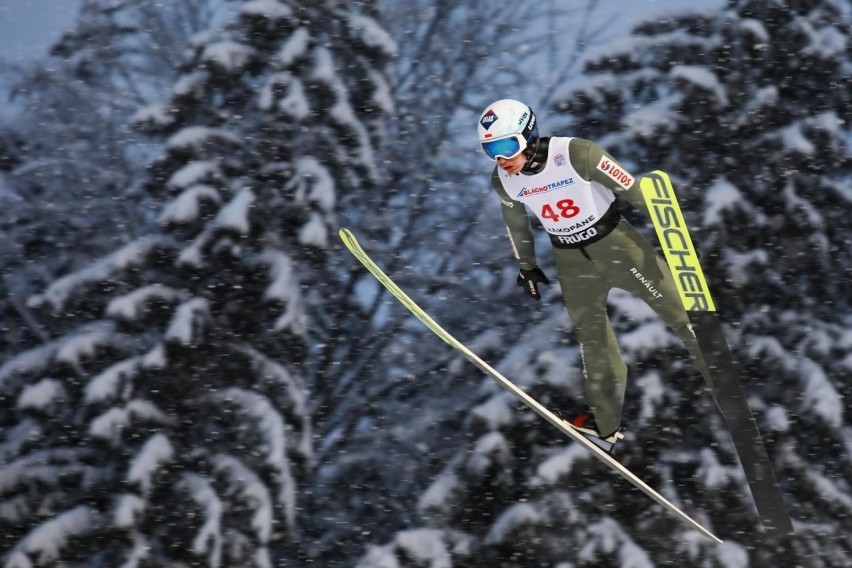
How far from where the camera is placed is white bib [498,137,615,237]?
3990 millimetres

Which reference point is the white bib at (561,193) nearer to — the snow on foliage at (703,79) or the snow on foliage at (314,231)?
the snow on foliage at (314,231)

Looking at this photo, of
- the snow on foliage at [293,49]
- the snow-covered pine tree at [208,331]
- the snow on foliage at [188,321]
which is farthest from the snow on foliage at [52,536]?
the snow on foliage at [293,49]

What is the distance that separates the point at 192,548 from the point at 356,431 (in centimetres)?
118

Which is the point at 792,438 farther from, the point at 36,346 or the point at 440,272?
the point at 36,346

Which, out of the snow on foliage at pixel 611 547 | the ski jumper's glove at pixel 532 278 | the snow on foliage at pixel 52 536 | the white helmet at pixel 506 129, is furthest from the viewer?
the snow on foliage at pixel 52 536

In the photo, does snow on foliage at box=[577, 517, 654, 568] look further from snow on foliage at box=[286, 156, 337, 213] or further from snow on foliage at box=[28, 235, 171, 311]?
snow on foliage at box=[28, 235, 171, 311]

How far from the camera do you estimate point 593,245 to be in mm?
4086

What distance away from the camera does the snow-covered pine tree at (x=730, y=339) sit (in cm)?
597

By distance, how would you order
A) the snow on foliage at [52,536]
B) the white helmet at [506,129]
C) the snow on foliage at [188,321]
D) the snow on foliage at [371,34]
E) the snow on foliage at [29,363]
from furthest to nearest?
1. the snow on foliage at [371,34]
2. the snow on foliage at [29,363]
3. the snow on foliage at [188,321]
4. the snow on foliage at [52,536]
5. the white helmet at [506,129]

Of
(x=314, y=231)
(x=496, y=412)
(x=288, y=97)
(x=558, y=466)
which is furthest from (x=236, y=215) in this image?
(x=558, y=466)

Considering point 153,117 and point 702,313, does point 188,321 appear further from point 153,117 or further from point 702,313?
point 702,313

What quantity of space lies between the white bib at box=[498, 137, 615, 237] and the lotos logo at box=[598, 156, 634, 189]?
0.11 m

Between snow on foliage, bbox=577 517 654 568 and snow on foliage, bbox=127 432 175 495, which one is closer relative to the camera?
snow on foliage, bbox=577 517 654 568

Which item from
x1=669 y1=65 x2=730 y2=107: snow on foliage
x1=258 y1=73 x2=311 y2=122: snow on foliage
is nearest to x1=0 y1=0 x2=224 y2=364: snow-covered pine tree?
x1=258 y1=73 x2=311 y2=122: snow on foliage
